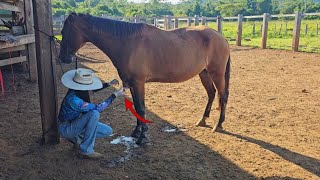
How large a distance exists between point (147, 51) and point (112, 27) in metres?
0.59

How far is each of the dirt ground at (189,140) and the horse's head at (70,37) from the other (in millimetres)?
1209

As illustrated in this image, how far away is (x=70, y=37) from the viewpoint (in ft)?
13.4

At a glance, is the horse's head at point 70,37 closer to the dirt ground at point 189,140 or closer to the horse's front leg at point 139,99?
the horse's front leg at point 139,99

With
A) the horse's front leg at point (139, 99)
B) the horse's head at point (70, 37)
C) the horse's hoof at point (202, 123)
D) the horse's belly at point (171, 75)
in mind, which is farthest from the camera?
the horse's hoof at point (202, 123)

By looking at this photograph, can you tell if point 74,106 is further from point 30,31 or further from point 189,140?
point 30,31

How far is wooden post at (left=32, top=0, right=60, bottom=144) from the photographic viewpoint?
12.1ft

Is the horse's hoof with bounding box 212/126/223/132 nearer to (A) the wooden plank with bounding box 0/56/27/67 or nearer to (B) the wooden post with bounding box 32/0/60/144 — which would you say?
(B) the wooden post with bounding box 32/0/60/144

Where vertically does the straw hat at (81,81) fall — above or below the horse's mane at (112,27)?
below

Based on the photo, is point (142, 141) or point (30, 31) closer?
point (142, 141)

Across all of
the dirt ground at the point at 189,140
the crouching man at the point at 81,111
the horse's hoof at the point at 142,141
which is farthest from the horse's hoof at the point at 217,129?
the crouching man at the point at 81,111

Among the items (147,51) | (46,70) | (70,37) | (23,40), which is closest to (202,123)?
(147,51)

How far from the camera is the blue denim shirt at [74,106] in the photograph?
3404mm

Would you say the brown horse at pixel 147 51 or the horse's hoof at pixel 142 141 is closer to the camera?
the brown horse at pixel 147 51

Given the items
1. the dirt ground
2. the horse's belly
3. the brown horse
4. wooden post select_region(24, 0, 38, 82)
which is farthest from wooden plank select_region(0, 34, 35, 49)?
the horse's belly
